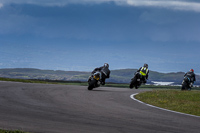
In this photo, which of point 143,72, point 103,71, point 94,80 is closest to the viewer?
point 94,80

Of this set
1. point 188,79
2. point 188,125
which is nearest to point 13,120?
point 188,125

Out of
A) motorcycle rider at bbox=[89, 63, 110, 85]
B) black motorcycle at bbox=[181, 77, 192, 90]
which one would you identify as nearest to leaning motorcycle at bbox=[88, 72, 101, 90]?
motorcycle rider at bbox=[89, 63, 110, 85]

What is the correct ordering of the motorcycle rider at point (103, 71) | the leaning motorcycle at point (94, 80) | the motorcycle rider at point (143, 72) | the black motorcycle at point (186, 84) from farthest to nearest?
the motorcycle rider at point (143, 72), the black motorcycle at point (186, 84), the motorcycle rider at point (103, 71), the leaning motorcycle at point (94, 80)

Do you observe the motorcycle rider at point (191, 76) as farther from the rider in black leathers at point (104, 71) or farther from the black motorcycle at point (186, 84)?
the rider in black leathers at point (104, 71)

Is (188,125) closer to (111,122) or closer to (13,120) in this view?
(111,122)

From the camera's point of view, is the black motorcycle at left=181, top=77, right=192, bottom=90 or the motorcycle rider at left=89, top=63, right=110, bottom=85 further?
the black motorcycle at left=181, top=77, right=192, bottom=90

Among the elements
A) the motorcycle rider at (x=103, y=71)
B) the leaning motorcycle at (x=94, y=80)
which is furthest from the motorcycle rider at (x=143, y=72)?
the leaning motorcycle at (x=94, y=80)

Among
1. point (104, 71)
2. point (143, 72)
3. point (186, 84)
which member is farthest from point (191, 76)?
point (104, 71)

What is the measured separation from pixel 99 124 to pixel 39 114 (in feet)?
8.09

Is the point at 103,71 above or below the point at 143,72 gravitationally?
below

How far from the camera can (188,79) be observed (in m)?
31.1

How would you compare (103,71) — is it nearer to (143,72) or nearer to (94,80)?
(94,80)

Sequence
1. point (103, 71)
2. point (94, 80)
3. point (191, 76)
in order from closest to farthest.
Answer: point (94, 80)
point (103, 71)
point (191, 76)

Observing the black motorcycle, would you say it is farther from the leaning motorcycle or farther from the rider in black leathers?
the leaning motorcycle
